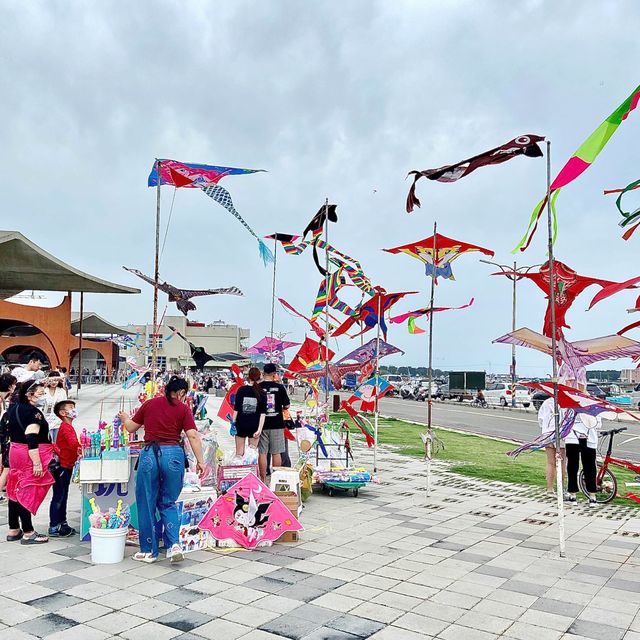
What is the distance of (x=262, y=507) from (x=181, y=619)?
6.74 feet

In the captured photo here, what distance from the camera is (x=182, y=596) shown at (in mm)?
4898

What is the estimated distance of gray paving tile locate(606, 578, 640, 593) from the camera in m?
5.33

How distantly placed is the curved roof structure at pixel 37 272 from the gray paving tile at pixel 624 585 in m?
26.0

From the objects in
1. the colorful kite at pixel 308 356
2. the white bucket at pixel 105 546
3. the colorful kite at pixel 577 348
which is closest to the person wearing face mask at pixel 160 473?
the white bucket at pixel 105 546

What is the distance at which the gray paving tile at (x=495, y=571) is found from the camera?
562 cm

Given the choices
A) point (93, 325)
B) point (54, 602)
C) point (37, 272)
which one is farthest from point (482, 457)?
point (93, 325)

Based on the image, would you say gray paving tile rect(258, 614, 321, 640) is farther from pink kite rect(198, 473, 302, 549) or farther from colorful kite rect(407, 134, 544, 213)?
colorful kite rect(407, 134, 544, 213)

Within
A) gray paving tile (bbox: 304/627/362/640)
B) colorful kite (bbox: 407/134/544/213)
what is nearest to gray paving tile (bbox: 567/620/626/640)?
gray paving tile (bbox: 304/627/362/640)

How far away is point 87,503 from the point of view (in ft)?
21.0

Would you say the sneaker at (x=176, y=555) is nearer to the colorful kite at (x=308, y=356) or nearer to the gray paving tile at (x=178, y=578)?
the gray paving tile at (x=178, y=578)

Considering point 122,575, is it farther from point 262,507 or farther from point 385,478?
point 385,478

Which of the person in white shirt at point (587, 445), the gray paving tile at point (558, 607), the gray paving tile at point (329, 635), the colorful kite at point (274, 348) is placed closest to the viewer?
the gray paving tile at point (329, 635)

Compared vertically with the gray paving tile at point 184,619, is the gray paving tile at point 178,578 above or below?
below

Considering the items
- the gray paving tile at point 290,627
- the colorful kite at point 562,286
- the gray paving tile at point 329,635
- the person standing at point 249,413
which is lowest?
the gray paving tile at point 329,635
